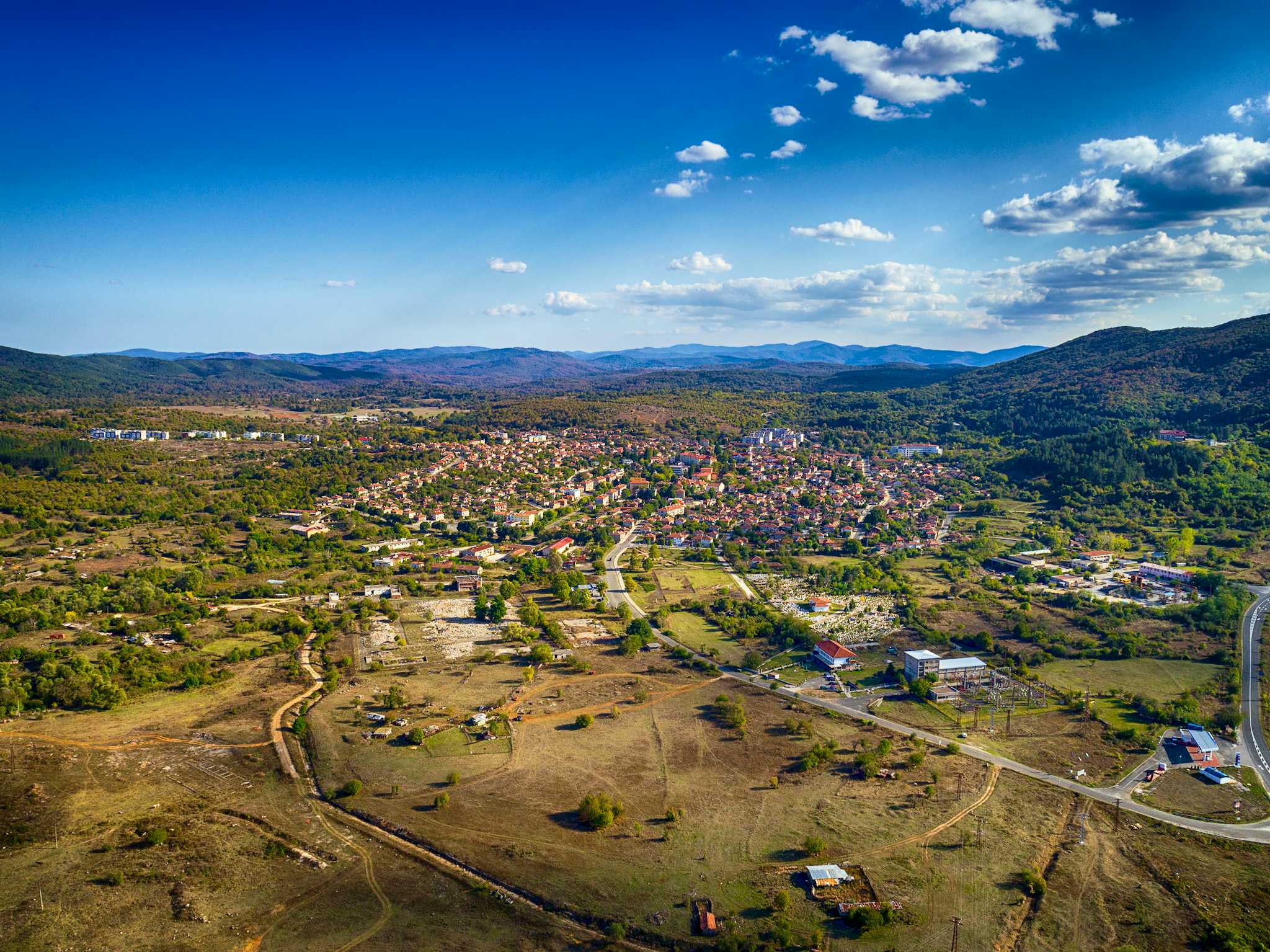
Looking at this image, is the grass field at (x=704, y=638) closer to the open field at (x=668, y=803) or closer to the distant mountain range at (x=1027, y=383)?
the open field at (x=668, y=803)

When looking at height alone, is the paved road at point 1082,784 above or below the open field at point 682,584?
below

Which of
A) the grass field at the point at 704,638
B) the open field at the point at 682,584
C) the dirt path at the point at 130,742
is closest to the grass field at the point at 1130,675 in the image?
the grass field at the point at 704,638

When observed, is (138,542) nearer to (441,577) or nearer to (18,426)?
(441,577)

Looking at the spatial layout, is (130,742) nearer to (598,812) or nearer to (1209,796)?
(598,812)

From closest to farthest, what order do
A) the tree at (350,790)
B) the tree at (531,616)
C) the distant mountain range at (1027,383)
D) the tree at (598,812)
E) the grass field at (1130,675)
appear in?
the tree at (598,812) → the tree at (350,790) → the grass field at (1130,675) → the tree at (531,616) → the distant mountain range at (1027,383)

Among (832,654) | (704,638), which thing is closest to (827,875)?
(832,654)

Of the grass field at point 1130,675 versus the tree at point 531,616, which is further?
the tree at point 531,616

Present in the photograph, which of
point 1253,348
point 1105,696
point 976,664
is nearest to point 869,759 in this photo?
point 976,664
